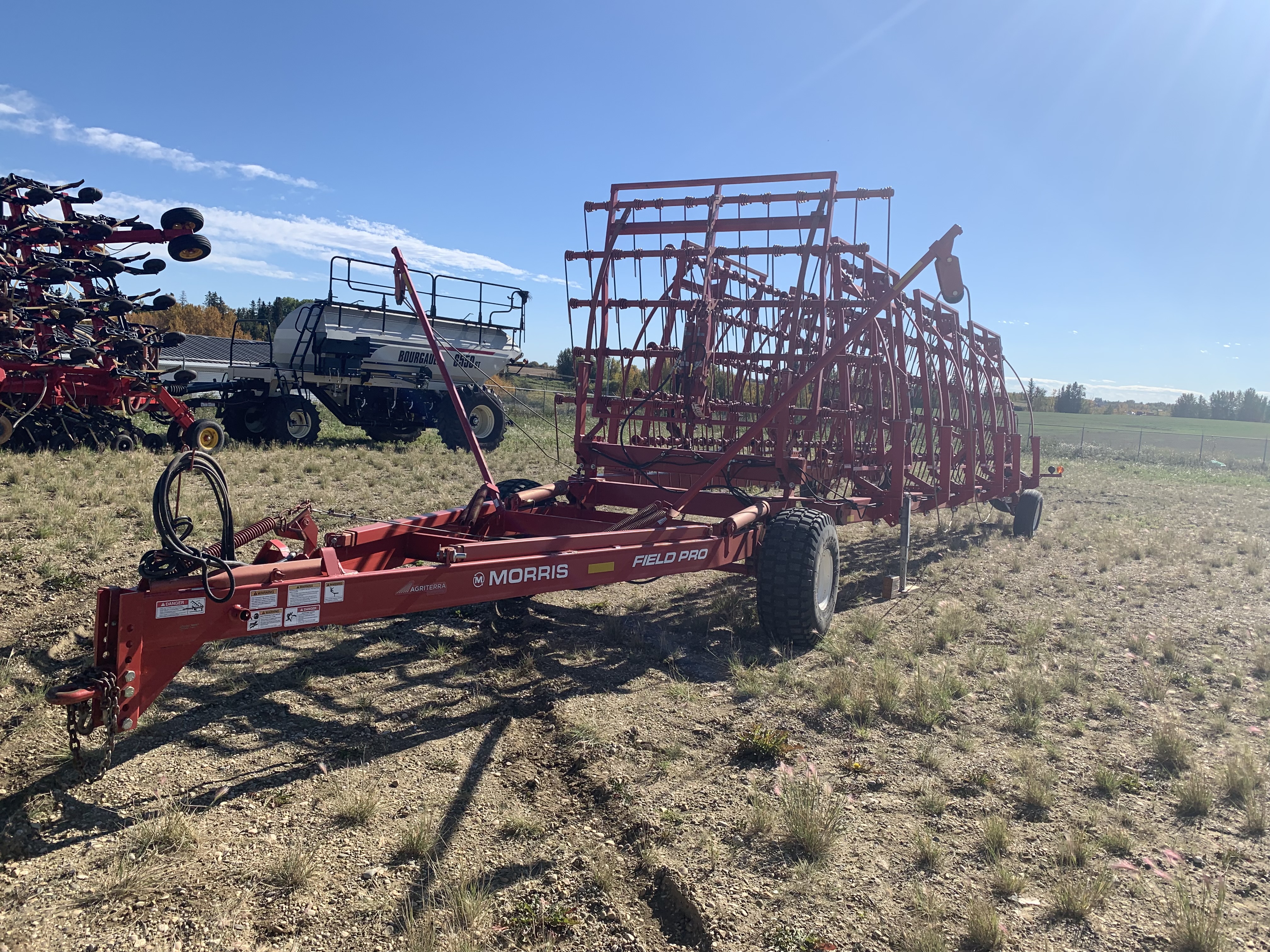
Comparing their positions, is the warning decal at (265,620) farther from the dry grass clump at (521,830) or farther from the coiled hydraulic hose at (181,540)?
the dry grass clump at (521,830)

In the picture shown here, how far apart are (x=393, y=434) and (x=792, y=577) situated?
42.8ft

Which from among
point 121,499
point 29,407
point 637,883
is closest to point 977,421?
point 637,883

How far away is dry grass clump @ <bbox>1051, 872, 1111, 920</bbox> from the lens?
2.90 meters

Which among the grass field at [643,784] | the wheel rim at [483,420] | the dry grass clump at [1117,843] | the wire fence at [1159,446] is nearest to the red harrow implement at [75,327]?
the grass field at [643,784]

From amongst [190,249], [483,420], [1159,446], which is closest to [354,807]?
[190,249]

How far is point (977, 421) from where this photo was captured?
10.9 m

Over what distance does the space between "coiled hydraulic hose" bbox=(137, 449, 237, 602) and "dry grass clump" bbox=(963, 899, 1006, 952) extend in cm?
306

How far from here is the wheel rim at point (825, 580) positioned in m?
5.89

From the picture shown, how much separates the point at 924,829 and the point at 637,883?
1.25 m

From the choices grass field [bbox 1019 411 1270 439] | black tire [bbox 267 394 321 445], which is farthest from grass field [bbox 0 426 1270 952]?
grass field [bbox 1019 411 1270 439]

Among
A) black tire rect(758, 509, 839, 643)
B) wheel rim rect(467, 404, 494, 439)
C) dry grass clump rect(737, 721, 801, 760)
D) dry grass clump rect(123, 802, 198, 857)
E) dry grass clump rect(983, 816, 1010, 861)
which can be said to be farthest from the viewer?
wheel rim rect(467, 404, 494, 439)

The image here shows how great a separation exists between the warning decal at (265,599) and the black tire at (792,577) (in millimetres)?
3212

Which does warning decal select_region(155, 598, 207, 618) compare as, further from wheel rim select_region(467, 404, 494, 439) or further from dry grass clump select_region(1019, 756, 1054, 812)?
wheel rim select_region(467, 404, 494, 439)

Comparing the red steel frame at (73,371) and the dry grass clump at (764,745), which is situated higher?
the red steel frame at (73,371)
